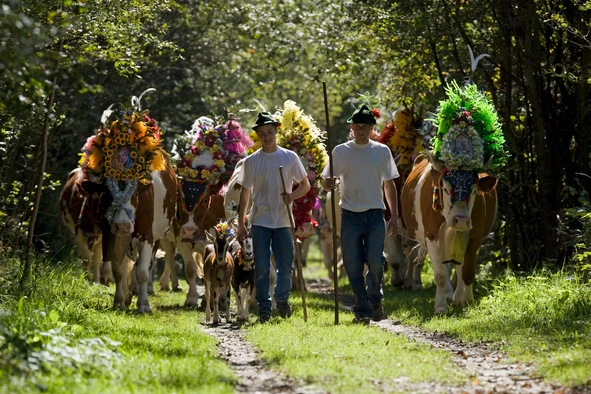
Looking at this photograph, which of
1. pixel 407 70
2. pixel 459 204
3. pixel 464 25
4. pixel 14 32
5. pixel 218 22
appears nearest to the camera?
pixel 14 32

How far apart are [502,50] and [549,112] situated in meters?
1.23

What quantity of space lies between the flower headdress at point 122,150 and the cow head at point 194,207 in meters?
1.54

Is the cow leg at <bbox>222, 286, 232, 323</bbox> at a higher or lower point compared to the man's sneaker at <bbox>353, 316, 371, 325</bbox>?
higher

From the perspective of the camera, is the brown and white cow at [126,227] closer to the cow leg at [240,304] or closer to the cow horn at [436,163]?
the cow leg at [240,304]

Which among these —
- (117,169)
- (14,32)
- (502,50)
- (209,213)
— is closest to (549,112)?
(502,50)

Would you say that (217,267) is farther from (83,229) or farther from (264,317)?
(83,229)

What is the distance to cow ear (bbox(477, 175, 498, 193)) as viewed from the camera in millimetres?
14211

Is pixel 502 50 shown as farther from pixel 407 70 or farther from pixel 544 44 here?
pixel 407 70

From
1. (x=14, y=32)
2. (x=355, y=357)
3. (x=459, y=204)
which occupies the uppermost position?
(x=14, y=32)

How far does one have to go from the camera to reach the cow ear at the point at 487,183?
14.2 m

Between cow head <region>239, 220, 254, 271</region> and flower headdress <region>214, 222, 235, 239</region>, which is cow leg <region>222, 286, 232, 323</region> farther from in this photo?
flower headdress <region>214, 222, 235, 239</region>

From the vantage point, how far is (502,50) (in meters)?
17.6

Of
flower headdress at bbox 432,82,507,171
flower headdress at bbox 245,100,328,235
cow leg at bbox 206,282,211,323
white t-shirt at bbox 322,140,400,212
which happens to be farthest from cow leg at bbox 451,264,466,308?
cow leg at bbox 206,282,211,323

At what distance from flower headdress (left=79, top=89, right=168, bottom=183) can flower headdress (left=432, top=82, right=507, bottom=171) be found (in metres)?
3.85
